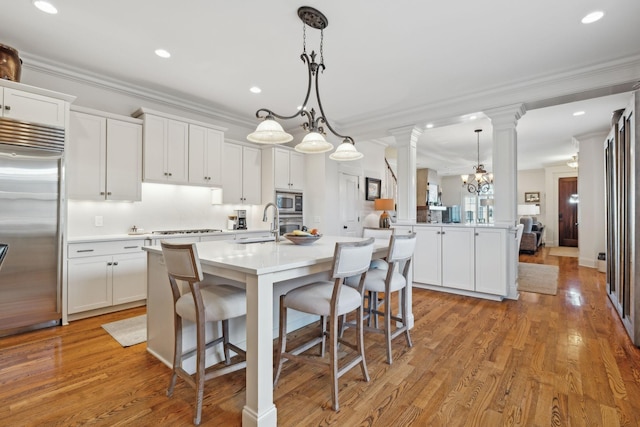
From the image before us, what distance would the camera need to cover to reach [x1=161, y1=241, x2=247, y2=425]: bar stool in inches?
66.7

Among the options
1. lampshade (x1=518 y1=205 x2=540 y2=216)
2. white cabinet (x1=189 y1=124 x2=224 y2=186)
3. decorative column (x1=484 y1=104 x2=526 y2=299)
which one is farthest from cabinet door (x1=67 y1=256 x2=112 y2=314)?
lampshade (x1=518 y1=205 x2=540 y2=216)

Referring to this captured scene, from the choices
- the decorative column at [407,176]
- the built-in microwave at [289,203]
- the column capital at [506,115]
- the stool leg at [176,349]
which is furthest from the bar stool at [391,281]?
the built-in microwave at [289,203]

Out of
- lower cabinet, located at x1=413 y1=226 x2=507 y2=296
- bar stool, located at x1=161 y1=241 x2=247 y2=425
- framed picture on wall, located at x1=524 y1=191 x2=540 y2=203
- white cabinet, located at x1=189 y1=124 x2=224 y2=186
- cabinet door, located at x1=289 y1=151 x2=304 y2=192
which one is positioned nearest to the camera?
bar stool, located at x1=161 y1=241 x2=247 y2=425

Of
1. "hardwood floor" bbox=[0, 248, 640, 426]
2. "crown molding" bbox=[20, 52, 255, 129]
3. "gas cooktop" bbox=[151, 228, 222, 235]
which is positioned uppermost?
"crown molding" bbox=[20, 52, 255, 129]

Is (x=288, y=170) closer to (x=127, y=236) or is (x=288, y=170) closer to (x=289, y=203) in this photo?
(x=289, y=203)

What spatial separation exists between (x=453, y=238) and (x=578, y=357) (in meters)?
2.06

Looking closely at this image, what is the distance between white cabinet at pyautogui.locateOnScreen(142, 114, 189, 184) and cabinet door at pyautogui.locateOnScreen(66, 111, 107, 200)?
0.45 m

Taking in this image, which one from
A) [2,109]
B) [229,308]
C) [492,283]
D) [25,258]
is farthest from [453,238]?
[2,109]

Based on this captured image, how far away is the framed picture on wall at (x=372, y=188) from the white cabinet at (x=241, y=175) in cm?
248

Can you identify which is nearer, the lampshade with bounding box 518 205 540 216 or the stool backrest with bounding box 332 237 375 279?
the stool backrest with bounding box 332 237 375 279

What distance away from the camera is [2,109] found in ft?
9.00

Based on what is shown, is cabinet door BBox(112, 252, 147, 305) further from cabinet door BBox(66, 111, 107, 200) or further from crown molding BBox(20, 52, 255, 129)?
crown molding BBox(20, 52, 255, 129)

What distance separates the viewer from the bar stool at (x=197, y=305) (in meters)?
1.69

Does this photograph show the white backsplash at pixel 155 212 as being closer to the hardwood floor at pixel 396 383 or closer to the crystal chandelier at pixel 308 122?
the hardwood floor at pixel 396 383
